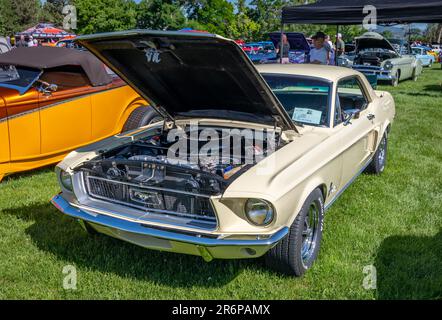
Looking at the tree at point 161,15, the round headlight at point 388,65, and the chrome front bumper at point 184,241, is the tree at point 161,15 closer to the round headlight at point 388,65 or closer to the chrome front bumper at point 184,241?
the round headlight at point 388,65

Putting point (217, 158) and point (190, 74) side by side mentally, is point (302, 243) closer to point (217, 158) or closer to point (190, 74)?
point (217, 158)

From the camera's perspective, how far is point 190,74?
3607 mm

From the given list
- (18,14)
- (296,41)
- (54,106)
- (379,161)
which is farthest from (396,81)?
(18,14)

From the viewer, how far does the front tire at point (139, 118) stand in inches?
238

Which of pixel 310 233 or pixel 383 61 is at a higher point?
pixel 383 61

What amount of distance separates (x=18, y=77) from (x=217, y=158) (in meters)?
3.50

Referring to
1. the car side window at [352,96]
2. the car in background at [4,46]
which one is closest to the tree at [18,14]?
the car in background at [4,46]

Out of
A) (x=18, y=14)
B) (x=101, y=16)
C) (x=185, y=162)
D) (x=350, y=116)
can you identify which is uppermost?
(x=18, y=14)

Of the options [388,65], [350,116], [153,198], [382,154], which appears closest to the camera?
[153,198]

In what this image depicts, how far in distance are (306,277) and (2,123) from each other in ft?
12.0

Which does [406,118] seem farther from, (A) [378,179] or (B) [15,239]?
(B) [15,239]

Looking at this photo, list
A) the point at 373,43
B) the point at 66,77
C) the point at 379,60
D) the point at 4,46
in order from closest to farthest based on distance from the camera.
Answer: the point at 66,77, the point at 4,46, the point at 379,60, the point at 373,43

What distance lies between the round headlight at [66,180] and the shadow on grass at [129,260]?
57cm

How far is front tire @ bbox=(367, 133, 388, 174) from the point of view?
5219mm
